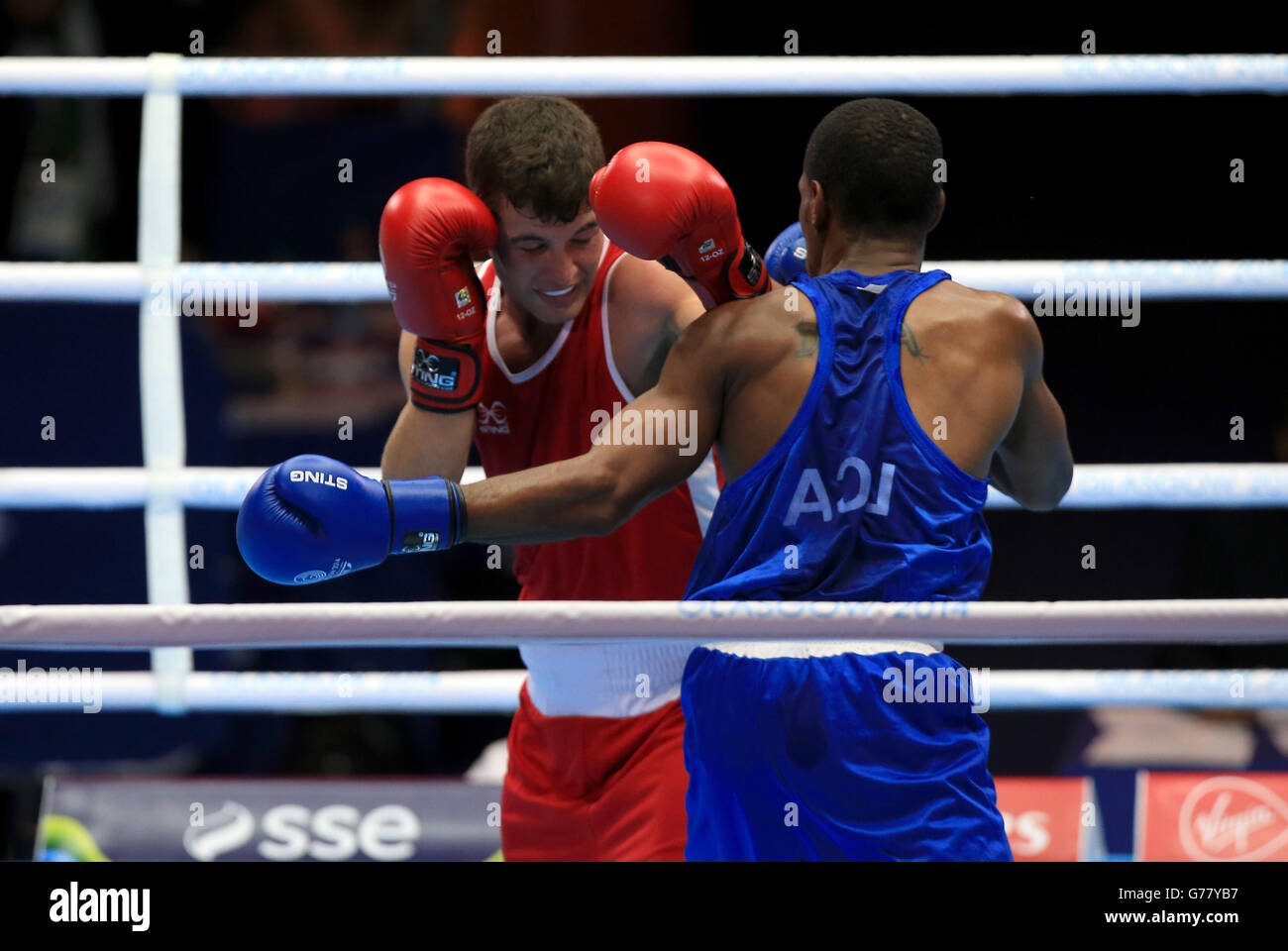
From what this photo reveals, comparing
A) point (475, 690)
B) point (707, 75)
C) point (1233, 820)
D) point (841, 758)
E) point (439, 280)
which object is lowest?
point (1233, 820)

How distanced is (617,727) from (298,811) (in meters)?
0.72

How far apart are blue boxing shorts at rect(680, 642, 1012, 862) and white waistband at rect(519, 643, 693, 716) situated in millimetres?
327

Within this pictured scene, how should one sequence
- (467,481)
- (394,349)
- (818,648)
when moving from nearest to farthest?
(818,648)
(467,481)
(394,349)

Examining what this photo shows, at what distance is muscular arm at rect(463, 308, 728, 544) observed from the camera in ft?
5.40

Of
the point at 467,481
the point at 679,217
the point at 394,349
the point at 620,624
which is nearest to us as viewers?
the point at 620,624

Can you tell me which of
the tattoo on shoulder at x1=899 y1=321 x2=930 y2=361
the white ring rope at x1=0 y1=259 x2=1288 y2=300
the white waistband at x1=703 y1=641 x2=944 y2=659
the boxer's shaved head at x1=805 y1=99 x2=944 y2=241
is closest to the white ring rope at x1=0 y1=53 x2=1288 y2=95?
the white ring rope at x1=0 y1=259 x2=1288 y2=300

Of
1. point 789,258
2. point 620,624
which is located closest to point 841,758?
point 620,624

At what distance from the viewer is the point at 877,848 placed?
1.56 metres

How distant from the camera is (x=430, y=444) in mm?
1939

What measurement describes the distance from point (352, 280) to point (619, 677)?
0.82 meters

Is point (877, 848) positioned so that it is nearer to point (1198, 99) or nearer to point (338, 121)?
point (1198, 99)

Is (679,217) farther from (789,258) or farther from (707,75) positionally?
(707,75)

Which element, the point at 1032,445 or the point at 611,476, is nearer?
the point at 611,476

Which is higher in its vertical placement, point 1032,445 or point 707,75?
point 707,75
